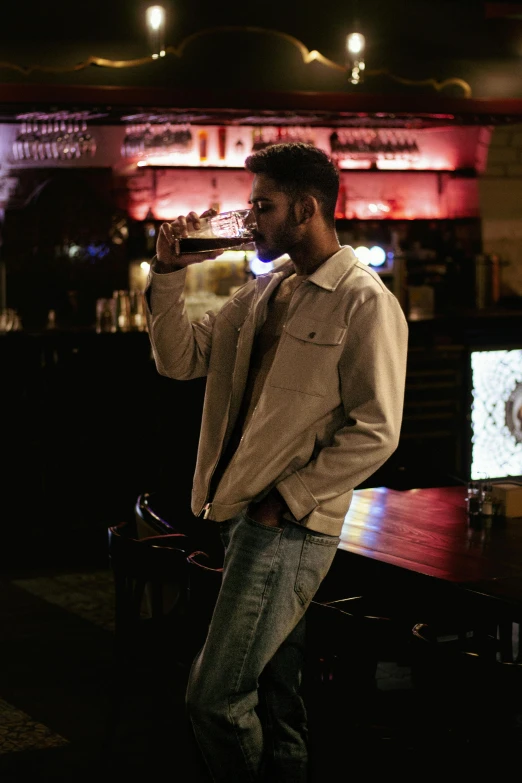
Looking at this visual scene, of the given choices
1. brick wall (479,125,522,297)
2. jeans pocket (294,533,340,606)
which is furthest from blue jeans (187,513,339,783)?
brick wall (479,125,522,297)

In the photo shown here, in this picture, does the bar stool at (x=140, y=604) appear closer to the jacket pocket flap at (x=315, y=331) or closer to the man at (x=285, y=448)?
the man at (x=285, y=448)

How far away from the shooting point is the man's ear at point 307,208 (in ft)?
9.00

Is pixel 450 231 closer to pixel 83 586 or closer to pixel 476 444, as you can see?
pixel 476 444

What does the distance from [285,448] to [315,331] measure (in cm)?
28

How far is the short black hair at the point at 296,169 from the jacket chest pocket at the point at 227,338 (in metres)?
0.38

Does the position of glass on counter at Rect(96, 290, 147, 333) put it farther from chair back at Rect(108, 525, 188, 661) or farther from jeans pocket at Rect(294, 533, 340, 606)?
jeans pocket at Rect(294, 533, 340, 606)

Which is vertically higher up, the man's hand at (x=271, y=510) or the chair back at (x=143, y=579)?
the man's hand at (x=271, y=510)

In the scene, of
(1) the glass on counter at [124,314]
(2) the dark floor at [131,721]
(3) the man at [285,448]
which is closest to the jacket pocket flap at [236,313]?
(3) the man at [285,448]

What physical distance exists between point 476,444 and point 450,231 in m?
3.11

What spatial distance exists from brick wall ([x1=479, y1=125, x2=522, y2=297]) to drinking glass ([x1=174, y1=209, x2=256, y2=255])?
675 cm

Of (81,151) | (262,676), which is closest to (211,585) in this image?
(262,676)

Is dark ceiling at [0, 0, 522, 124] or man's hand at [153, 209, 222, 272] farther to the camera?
dark ceiling at [0, 0, 522, 124]

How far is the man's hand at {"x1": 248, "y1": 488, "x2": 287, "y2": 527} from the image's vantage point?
2617mm

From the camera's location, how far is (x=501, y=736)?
2742 mm
